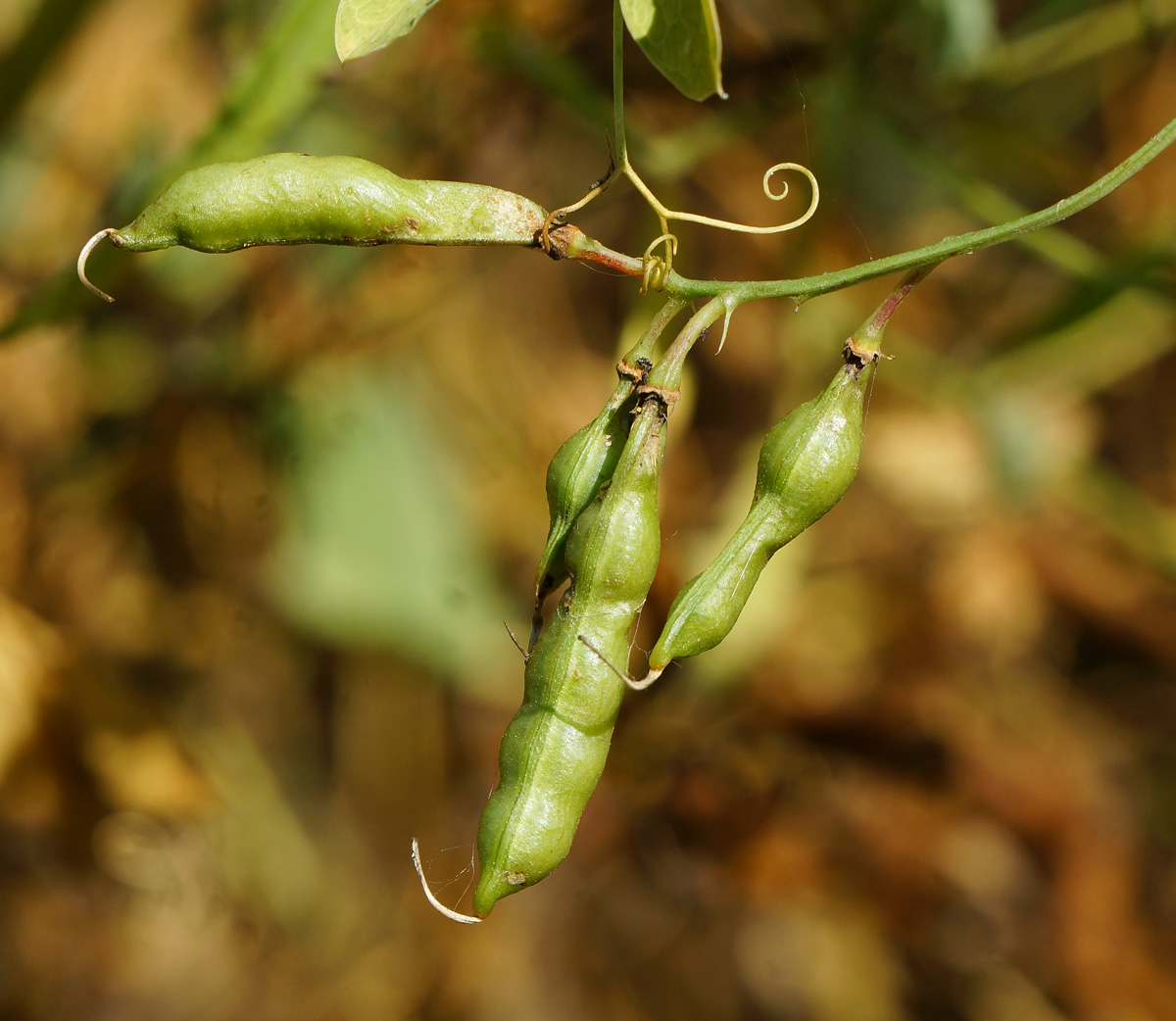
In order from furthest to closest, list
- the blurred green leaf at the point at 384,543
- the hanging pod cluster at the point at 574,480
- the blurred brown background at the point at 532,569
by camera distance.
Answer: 1. the blurred green leaf at the point at 384,543
2. the blurred brown background at the point at 532,569
3. the hanging pod cluster at the point at 574,480

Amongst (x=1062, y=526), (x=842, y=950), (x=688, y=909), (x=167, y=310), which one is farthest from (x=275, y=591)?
(x=1062, y=526)

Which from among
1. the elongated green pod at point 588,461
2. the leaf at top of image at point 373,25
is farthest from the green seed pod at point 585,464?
the leaf at top of image at point 373,25

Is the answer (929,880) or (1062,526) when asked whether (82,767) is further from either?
(1062,526)

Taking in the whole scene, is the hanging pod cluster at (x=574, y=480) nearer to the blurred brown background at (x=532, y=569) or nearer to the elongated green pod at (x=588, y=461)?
the elongated green pod at (x=588, y=461)

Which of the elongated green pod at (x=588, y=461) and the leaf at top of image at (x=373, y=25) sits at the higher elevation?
the leaf at top of image at (x=373, y=25)

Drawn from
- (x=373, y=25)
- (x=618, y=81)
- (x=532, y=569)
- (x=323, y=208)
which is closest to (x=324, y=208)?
(x=323, y=208)

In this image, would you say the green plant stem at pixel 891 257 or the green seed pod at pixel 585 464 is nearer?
the green plant stem at pixel 891 257

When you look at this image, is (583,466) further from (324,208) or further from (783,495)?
(324,208)
